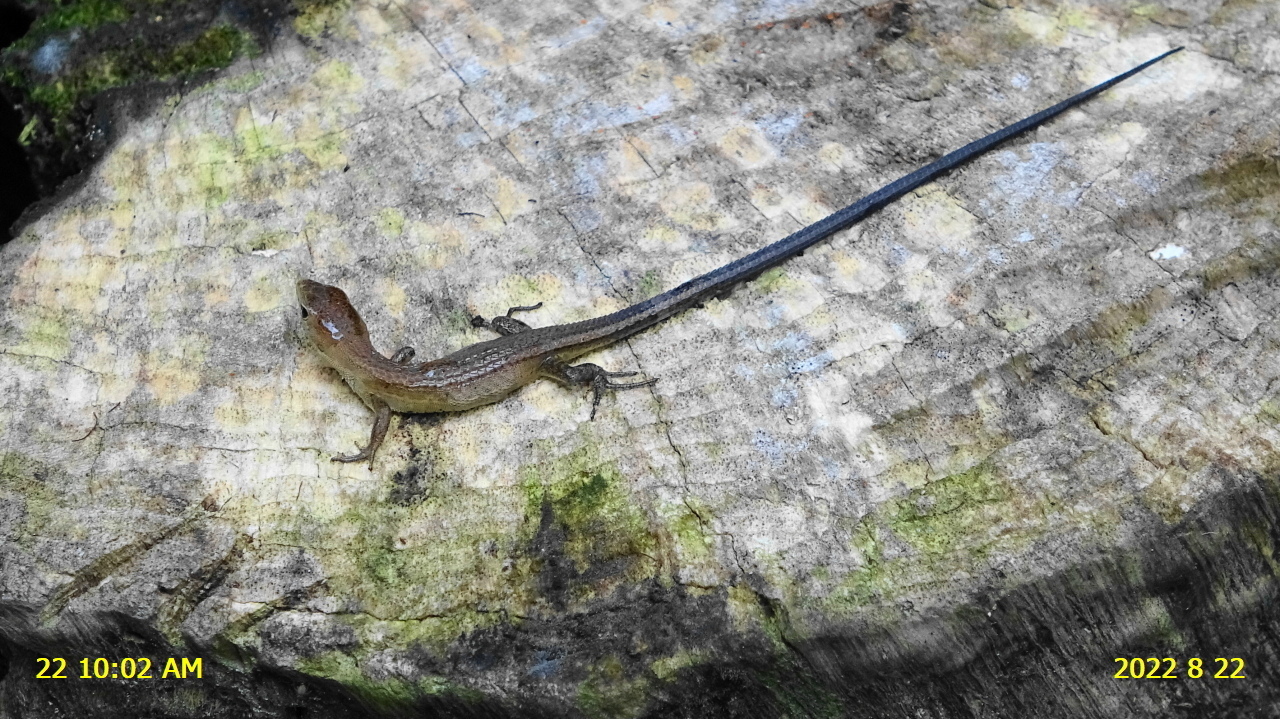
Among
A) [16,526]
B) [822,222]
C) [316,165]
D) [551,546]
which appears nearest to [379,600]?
[551,546]

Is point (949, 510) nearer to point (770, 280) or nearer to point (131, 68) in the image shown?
point (770, 280)

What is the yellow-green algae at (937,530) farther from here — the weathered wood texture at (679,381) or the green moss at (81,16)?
the green moss at (81,16)

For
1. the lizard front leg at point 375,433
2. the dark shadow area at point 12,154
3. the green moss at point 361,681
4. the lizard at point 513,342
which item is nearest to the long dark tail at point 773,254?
the lizard at point 513,342

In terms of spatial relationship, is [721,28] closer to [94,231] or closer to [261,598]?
[94,231]
